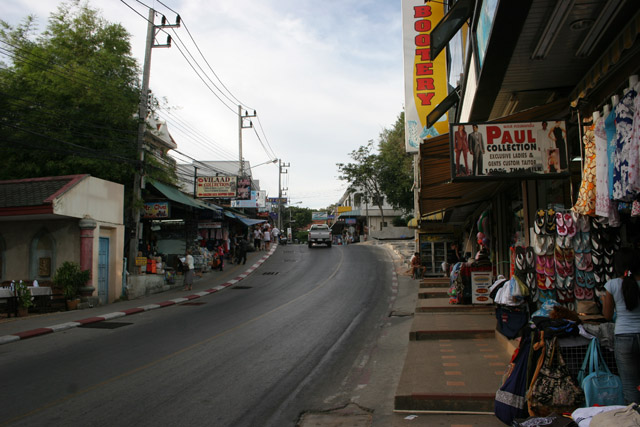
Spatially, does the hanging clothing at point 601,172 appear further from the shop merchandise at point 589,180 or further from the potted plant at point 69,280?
the potted plant at point 69,280

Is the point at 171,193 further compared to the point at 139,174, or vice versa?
the point at 171,193

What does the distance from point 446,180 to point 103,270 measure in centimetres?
1363

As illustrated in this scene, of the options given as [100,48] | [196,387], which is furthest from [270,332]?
[100,48]

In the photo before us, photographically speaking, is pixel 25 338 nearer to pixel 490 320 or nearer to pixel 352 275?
pixel 490 320

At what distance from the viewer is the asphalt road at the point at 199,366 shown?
569 centimetres

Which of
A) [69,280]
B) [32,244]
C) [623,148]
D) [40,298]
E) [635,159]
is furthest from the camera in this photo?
[32,244]

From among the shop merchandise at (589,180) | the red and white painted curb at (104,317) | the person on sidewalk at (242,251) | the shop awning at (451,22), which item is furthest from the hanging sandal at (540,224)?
the person on sidewalk at (242,251)

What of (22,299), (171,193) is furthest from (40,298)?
(171,193)

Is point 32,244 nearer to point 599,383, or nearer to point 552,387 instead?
point 552,387

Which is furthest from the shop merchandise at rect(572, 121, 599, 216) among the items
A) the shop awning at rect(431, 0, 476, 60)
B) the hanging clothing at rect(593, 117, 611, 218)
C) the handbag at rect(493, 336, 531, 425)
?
the shop awning at rect(431, 0, 476, 60)

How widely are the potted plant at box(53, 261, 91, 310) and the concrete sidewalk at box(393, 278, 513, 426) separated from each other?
11.3 meters

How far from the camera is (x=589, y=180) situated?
5430 millimetres

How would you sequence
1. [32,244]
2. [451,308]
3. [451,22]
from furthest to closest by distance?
1. [32,244]
2. [451,308]
3. [451,22]

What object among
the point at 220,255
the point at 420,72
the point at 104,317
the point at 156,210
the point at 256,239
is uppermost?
the point at 420,72
